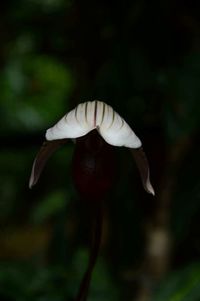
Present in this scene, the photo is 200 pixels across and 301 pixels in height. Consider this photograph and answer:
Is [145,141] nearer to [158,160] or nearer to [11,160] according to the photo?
[158,160]

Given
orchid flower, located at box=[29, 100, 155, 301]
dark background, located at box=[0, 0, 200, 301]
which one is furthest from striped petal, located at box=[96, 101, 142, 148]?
dark background, located at box=[0, 0, 200, 301]

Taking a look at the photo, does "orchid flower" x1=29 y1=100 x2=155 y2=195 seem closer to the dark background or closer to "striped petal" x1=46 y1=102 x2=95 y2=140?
"striped petal" x1=46 y1=102 x2=95 y2=140

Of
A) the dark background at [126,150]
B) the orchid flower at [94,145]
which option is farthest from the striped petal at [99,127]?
the dark background at [126,150]

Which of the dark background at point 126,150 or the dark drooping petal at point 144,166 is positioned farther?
the dark background at point 126,150

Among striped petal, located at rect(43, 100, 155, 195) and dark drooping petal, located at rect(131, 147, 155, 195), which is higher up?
striped petal, located at rect(43, 100, 155, 195)

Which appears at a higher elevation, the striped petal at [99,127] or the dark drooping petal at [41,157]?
the striped petal at [99,127]

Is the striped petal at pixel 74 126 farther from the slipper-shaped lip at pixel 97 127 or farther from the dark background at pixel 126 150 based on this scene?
the dark background at pixel 126 150
